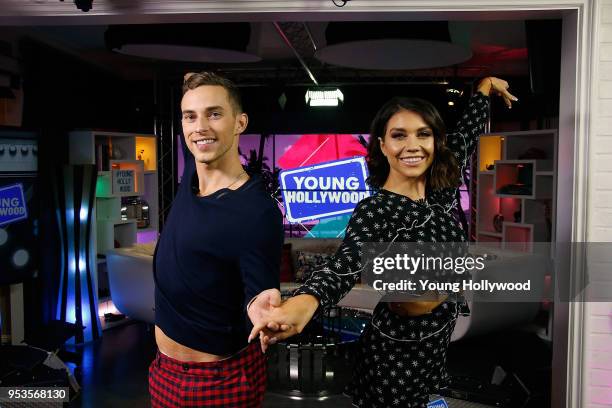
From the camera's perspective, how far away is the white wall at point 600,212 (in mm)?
2703

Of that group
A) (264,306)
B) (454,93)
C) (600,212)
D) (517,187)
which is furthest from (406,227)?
(454,93)

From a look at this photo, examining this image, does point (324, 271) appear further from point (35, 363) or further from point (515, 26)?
point (515, 26)

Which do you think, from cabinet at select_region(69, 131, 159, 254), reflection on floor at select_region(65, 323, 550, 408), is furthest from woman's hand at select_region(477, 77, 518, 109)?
cabinet at select_region(69, 131, 159, 254)

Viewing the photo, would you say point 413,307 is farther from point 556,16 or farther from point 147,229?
point 147,229

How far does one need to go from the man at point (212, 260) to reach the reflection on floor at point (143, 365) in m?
2.03

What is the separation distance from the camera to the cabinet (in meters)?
6.39

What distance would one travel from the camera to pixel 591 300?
2797 millimetres

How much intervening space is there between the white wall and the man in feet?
5.33

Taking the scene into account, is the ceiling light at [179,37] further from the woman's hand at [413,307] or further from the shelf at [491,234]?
the shelf at [491,234]

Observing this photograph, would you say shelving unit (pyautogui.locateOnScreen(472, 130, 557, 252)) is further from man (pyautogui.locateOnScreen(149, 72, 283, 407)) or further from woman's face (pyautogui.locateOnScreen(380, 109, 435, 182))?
man (pyautogui.locateOnScreen(149, 72, 283, 407))

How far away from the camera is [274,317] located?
1444 millimetres

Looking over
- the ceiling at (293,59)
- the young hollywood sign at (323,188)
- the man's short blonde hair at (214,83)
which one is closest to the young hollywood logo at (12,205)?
the ceiling at (293,59)

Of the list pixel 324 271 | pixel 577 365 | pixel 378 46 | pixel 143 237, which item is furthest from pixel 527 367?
pixel 143 237

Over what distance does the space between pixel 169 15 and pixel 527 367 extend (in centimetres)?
311
